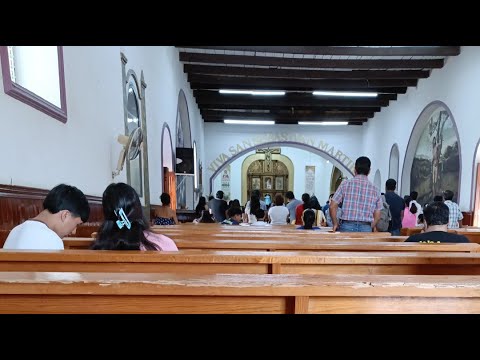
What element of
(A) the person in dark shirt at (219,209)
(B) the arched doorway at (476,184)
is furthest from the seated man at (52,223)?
(B) the arched doorway at (476,184)

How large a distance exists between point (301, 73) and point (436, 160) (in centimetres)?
Result: 382

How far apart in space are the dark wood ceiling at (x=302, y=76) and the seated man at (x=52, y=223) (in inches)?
196

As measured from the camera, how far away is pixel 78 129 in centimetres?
288

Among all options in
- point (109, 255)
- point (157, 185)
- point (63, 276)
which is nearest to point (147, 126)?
point (157, 185)

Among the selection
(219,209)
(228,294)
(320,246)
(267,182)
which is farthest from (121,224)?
(267,182)

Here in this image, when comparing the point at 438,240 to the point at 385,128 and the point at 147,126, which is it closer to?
the point at 147,126

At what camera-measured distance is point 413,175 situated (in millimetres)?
8859

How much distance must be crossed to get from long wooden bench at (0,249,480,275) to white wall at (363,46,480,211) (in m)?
5.51

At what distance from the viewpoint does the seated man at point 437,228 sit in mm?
2141

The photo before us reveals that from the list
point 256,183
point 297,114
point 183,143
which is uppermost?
point 297,114

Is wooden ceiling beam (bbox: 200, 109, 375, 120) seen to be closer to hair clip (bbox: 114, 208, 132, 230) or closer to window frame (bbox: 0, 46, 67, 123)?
window frame (bbox: 0, 46, 67, 123)

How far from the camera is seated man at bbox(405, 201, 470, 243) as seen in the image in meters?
2.14

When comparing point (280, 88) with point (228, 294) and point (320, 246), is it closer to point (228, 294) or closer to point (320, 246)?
point (320, 246)

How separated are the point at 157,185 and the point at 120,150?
1.85 metres
